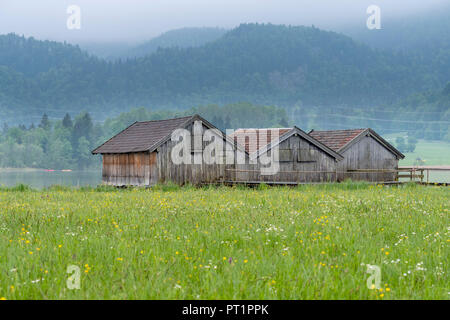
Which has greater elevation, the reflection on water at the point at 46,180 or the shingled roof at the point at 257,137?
the shingled roof at the point at 257,137

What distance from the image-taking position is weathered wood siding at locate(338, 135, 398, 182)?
50938 millimetres

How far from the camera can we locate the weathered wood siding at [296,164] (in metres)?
44.1

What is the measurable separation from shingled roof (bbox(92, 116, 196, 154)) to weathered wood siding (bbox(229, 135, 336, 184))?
6.75 m

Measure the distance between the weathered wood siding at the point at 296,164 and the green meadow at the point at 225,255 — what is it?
29.5 m

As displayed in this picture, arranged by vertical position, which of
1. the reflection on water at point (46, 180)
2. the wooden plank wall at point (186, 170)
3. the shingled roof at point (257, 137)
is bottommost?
the reflection on water at point (46, 180)

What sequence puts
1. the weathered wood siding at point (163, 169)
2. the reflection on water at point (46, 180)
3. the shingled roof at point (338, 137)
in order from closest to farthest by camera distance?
1. the weathered wood siding at point (163, 169)
2. the shingled roof at point (338, 137)
3. the reflection on water at point (46, 180)

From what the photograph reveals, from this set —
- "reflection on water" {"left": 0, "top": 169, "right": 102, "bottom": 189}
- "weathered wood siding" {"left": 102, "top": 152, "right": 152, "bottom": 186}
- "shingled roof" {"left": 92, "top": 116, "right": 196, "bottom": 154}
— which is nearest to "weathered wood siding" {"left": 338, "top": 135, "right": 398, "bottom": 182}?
"shingled roof" {"left": 92, "top": 116, "right": 196, "bottom": 154}

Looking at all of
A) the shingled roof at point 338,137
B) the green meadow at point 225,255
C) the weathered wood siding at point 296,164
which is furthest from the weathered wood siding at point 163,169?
the green meadow at point 225,255

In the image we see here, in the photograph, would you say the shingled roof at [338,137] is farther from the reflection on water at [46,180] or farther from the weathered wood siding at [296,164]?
the reflection on water at [46,180]

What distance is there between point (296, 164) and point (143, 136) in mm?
13853

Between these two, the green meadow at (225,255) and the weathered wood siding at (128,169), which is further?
the weathered wood siding at (128,169)

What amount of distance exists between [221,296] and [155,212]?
8862 mm
